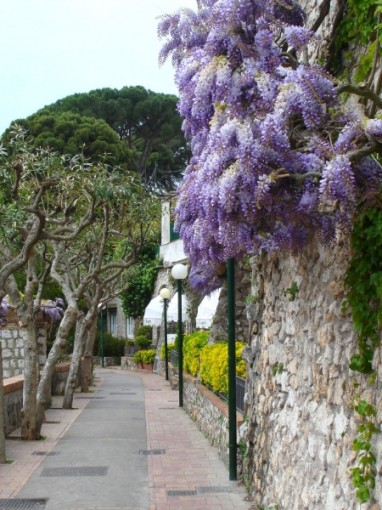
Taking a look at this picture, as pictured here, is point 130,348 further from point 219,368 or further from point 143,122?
point 219,368

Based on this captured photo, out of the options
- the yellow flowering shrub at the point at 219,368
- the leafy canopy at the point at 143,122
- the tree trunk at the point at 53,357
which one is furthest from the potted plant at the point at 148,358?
the yellow flowering shrub at the point at 219,368

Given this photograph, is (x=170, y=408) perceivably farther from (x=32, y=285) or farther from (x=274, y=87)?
(x=274, y=87)

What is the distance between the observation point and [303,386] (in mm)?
6258

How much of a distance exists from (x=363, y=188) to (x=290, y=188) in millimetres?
489

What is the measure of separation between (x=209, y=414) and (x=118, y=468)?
2514mm

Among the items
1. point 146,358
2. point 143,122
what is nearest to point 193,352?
point 146,358

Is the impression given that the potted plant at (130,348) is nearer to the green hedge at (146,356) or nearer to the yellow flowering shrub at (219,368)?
the green hedge at (146,356)

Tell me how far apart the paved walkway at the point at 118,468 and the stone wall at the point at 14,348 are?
13.5ft

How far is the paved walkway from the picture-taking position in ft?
27.9

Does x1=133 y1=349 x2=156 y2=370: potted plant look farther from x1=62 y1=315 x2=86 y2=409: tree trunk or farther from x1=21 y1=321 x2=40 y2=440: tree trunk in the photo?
x1=21 y1=321 x2=40 y2=440: tree trunk

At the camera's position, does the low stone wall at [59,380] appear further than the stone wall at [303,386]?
Yes

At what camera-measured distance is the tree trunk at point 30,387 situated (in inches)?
526

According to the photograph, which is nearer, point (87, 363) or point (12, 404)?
point (12, 404)

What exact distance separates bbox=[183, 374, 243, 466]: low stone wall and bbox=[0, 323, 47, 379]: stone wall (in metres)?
5.78
